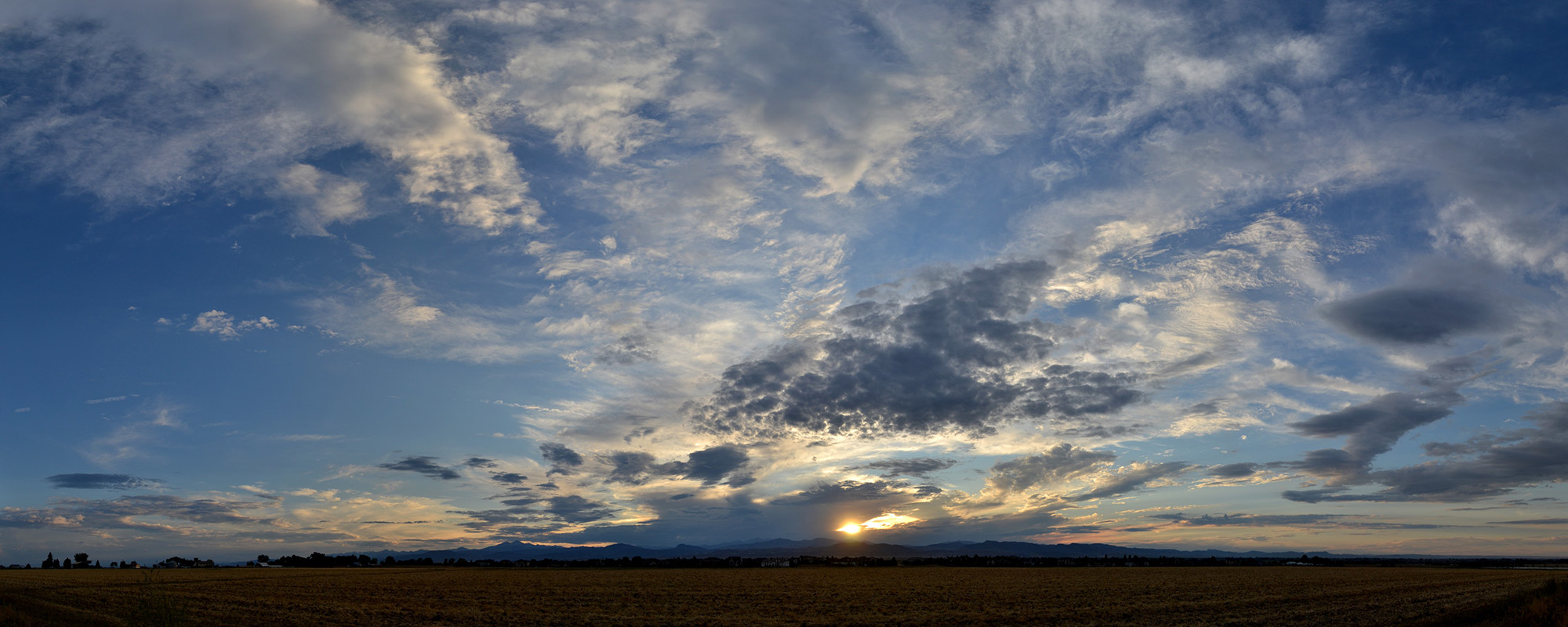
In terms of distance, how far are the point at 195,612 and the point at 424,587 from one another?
2893 centimetres

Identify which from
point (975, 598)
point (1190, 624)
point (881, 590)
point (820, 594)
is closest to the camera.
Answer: point (1190, 624)

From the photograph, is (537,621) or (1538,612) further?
(537,621)

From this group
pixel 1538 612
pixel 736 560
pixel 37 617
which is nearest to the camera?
pixel 1538 612

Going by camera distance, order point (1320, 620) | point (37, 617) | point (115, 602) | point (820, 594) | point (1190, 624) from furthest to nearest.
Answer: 1. point (820, 594)
2. point (115, 602)
3. point (1320, 620)
4. point (1190, 624)
5. point (37, 617)

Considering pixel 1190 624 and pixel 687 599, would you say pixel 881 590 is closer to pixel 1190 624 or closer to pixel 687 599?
pixel 687 599

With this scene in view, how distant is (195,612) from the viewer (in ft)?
127

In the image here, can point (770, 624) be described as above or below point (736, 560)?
above

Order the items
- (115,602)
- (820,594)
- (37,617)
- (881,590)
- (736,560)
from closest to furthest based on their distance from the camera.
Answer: (37,617) < (115,602) < (820,594) < (881,590) < (736,560)

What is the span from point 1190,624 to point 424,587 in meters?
62.8

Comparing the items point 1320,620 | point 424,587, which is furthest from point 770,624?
point 424,587

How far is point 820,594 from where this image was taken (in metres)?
57.3

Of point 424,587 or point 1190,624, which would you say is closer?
point 1190,624

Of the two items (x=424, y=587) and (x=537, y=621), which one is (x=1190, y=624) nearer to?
(x=537, y=621)

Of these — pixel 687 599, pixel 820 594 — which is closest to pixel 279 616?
pixel 687 599
